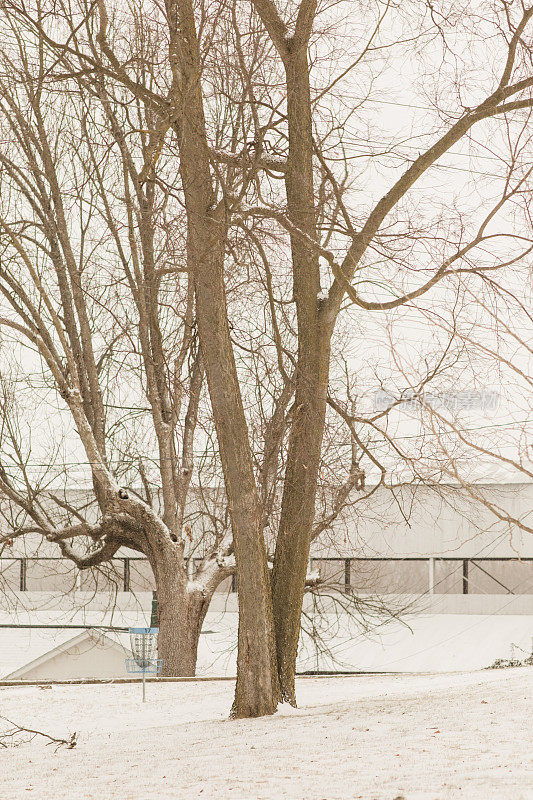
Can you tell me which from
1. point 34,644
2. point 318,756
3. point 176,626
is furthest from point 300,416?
point 34,644

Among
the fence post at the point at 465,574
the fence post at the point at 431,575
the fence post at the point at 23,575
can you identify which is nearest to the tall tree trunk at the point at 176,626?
the fence post at the point at 431,575

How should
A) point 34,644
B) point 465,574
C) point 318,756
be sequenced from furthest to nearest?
1. point 465,574
2. point 34,644
3. point 318,756

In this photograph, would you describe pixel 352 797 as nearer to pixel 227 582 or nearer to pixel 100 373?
pixel 100 373

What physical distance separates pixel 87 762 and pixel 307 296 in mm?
4220

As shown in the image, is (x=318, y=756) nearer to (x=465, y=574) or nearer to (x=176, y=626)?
(x=176, y=626)

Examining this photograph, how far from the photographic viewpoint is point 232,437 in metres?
7.33

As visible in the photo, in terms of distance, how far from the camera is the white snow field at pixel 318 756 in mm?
4141

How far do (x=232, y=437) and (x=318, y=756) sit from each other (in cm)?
298

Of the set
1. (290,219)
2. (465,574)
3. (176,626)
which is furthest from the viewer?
(465,574)

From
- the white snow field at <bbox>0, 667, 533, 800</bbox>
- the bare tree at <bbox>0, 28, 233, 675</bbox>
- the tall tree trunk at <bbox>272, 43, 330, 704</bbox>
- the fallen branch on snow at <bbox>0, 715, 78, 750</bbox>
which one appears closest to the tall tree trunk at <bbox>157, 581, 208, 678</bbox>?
the bare tree at <bbox>0, 28, 233, 675</bbox>

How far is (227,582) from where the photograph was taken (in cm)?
2134

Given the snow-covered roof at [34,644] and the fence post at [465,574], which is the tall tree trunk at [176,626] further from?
the fence post at [465,574]

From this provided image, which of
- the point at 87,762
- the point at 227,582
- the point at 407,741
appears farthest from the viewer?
the point at 227,582

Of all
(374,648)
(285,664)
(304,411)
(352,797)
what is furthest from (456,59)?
(374,648)
